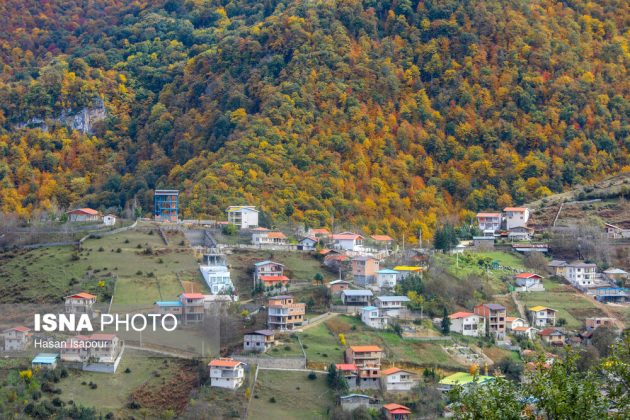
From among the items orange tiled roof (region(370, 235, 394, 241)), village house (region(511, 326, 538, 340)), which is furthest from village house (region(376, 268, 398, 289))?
orange tiled roof (region(370, 235, 394, 241))

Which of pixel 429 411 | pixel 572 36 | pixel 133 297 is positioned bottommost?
pixel 429 411

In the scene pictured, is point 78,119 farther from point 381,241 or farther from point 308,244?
point 308,244

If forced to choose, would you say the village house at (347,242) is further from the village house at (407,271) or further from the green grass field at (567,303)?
the green grass field at (567,303)

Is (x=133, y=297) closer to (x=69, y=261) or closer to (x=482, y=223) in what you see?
(x=69, y=261)

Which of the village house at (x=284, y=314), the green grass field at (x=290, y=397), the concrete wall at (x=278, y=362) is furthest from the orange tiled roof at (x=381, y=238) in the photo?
the green grass field at (x=290, y=397)

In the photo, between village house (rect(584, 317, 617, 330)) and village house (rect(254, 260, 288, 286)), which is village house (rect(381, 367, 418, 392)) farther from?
village house (rect(584, 317, 617, 330))

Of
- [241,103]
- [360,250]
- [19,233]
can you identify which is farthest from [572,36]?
[19,233]
